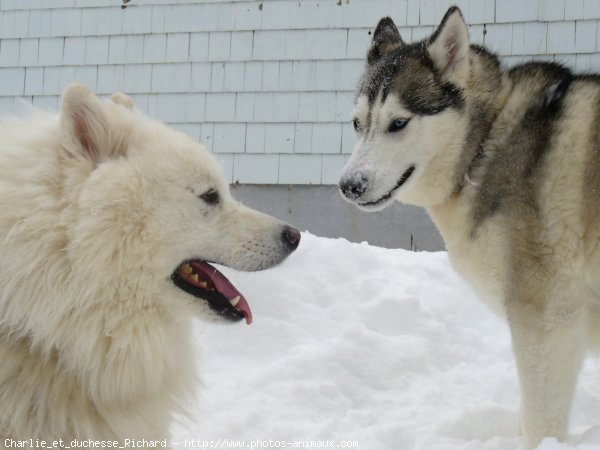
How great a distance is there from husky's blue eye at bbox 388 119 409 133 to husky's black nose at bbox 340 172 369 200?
30cm

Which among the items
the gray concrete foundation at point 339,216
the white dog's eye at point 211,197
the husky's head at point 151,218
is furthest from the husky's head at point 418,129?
the gray concrete foundation at point 339,216

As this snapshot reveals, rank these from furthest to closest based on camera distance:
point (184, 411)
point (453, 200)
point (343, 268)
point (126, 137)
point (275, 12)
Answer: point (275, 12) → point (343, 268) → point (453, 200) → point (184, 411) → point (126, 137)

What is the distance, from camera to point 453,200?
359 cm

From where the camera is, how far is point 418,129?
3.64 m

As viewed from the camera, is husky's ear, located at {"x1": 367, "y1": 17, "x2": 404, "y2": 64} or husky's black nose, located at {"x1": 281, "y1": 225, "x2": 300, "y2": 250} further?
husky's ear, located at {"x1": 367, "y1": 17, "x2": 404, "y2": 64}

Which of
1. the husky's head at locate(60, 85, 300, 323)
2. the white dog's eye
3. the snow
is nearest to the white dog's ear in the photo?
the husky's head at locate(60, 85, 300, 323)

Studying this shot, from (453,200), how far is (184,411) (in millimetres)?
1681

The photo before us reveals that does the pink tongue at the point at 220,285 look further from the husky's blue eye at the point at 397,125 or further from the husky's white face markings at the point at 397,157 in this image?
the husky's blue eye at the point at 397,125

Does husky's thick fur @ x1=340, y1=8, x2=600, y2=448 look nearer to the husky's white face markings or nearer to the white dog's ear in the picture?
the husky's white face markings

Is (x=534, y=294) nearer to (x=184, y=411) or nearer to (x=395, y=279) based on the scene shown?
(x=184, y=411)

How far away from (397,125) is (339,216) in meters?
3.42

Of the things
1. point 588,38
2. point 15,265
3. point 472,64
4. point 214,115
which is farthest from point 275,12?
point 15,265

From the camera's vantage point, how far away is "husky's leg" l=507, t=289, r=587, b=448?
3.11 metres

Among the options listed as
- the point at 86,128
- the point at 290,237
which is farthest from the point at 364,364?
the point at 86,128
